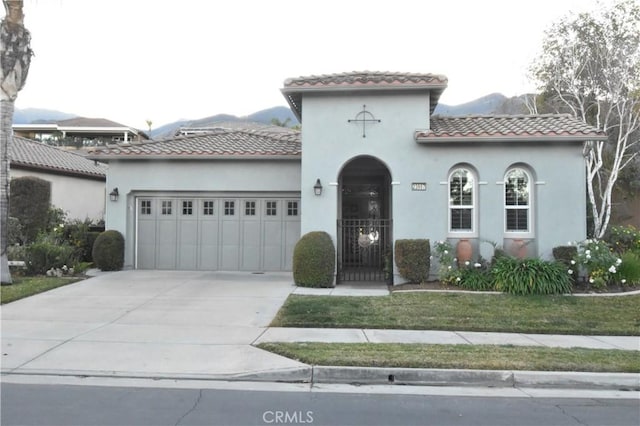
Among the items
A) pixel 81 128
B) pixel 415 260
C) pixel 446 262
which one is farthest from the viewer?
pixel 81 128

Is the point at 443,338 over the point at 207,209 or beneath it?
beneath

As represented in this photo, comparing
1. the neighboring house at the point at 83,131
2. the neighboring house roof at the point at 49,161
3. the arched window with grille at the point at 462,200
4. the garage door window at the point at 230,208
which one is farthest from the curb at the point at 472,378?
the neighboring house at the point at 83,131

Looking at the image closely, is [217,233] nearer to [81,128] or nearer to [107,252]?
[107,252]

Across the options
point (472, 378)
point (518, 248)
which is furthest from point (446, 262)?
point (472, 378)

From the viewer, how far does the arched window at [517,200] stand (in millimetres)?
12023

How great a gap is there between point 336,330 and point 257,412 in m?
3.45

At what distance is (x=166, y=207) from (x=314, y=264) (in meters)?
5.78

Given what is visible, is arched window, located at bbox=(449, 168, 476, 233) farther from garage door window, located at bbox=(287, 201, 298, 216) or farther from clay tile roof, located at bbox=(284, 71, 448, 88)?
garage door window, located at bbox=(287, 201, 298, 216)

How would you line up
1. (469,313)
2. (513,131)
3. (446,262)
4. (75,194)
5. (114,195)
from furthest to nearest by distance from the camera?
(75,194), (114,195), (513,131), (446,262), (469,313)

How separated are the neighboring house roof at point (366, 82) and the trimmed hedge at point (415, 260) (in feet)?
13.1

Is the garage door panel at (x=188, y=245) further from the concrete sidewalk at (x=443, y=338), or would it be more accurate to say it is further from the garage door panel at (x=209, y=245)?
the concrete sidewalk at (x=443, y=338)

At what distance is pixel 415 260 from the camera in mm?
11406

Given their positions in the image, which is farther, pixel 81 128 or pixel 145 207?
pixel 81 128

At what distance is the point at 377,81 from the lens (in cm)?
1184
